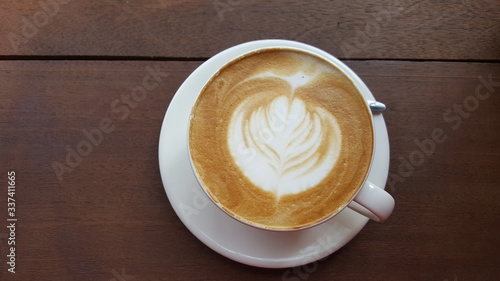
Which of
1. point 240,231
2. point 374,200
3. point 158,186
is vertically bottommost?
point 374,200

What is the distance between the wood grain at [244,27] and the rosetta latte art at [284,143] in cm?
24

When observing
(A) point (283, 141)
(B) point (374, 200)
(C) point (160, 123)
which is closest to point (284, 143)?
(A) point (283, 141)

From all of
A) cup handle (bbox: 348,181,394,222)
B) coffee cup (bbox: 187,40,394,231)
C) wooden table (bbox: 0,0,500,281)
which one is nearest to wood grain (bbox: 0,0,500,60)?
wooden table (bbox: 0,0,500,281)

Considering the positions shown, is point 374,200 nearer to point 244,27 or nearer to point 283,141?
point 283,141

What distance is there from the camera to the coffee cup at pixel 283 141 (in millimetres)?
702

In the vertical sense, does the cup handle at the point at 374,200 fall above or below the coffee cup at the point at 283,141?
below

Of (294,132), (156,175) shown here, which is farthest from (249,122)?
(156,175)

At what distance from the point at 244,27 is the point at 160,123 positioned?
26 cm

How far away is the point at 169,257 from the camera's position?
87 cm

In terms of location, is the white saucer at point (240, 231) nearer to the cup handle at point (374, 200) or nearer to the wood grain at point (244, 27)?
the cup handle at point (374, 200)

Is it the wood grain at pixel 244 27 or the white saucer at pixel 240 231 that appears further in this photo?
the wood grain at pixel 244 27

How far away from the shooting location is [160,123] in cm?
88

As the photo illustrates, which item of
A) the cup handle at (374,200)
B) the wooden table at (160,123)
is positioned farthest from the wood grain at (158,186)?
the cup handle at (374,200)

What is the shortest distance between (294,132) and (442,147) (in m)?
0.37
